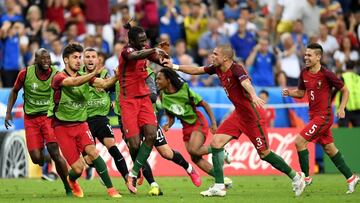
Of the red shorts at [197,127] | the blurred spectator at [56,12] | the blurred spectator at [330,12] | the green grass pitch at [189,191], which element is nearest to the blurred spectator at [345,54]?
the blurred spectator at [330,12]

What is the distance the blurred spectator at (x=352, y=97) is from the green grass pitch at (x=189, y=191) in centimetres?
341

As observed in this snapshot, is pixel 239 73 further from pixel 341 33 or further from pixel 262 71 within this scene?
pixel 341 33

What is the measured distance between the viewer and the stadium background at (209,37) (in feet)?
90.0

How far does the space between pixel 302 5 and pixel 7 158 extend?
34.7 ft

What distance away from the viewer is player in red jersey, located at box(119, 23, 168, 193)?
18750 millimetres

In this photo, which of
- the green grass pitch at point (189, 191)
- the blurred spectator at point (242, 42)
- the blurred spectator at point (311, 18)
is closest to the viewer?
the green grass pitch at point (189, 191)

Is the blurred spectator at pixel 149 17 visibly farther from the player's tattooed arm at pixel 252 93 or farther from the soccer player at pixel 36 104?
the player's tattooed arm at pixel 252 93

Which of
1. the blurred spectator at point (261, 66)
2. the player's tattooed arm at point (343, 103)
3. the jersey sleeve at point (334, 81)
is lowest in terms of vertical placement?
the blurred spectator at point (261, 66)

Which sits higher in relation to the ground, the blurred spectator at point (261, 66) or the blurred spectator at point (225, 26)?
the blurred spectator at point (225, 26)

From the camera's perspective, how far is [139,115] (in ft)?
62.2

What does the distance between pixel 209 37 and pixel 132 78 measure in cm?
1157

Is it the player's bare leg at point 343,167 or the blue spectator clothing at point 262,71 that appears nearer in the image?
the player's bare leg at point 343,167

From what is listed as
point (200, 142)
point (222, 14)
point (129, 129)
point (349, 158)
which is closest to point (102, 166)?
point (129, 129)

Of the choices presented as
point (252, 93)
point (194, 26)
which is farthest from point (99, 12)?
point (252, 93)
